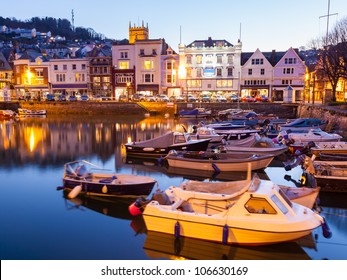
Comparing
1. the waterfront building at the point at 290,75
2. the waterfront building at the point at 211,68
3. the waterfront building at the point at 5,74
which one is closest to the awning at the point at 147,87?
the waterfront building at the point at 211,68

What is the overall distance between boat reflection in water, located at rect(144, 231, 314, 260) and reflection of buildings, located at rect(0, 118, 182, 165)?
53.1 feet

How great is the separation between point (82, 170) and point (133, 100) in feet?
178

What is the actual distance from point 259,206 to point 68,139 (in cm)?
3115

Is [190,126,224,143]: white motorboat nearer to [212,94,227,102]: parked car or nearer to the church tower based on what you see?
[212,94,227,102]: parked car

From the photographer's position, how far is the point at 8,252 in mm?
12820

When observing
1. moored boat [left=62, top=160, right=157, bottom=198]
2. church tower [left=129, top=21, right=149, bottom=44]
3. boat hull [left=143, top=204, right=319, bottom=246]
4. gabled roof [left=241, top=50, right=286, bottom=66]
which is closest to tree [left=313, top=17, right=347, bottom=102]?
gabled roof [left=241, top=50, right=286, bottom=66]

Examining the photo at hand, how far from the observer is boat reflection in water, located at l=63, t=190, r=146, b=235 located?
1609 centimetres

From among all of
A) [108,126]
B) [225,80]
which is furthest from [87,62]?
[108,126]

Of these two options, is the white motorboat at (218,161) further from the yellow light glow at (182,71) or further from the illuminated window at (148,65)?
the illuminated window at (148,65)

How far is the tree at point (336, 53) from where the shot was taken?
Answer: 46.8 metres

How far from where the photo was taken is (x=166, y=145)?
28.0 meters

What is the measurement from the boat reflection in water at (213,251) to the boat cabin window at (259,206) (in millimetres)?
1273

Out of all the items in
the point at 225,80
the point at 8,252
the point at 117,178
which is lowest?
the point at 8,252

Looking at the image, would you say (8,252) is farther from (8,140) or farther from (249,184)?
(8,140)
